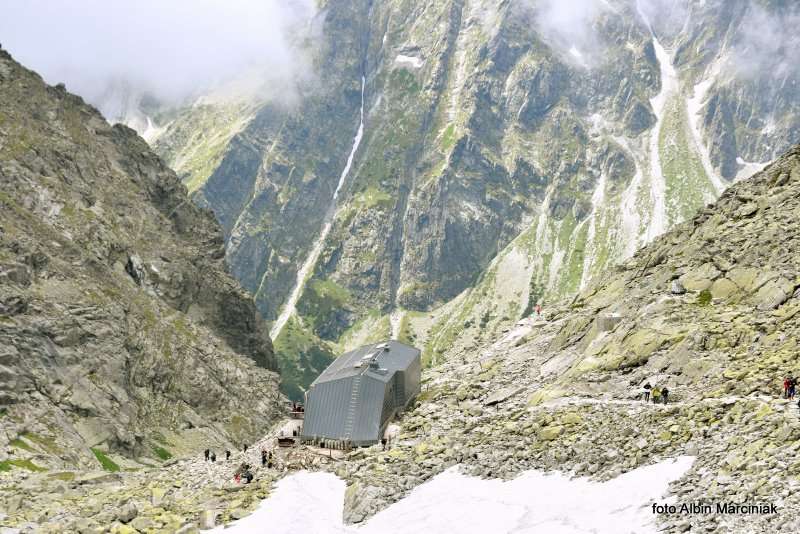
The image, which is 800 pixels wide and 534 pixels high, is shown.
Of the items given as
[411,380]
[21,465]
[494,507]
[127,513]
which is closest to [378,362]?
[411,380]

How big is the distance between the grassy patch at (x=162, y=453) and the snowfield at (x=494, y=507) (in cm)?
7262

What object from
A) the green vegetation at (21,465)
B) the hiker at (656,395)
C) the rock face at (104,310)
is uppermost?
the rock face at (104,310)

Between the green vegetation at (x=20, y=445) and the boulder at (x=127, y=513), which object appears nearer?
the boulder at (x=127, y=513)

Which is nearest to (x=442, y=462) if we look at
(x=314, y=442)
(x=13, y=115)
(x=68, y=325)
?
(x=314, y=442)

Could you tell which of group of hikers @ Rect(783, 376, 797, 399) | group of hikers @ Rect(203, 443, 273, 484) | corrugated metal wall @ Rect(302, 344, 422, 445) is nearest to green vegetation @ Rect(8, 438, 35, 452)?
corrugated metal wall @ Rect(302, 344, 422, 445)

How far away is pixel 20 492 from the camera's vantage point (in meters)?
61.1

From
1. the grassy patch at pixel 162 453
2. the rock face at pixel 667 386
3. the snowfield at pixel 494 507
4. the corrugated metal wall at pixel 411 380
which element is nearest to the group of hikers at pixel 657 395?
the rock face at pixel 667 386

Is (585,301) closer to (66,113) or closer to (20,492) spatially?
(20,492)

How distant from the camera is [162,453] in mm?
114750

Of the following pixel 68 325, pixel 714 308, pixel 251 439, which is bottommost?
pixel 714 308

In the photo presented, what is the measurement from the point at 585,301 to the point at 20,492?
55.1m

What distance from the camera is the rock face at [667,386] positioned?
98.7 feet

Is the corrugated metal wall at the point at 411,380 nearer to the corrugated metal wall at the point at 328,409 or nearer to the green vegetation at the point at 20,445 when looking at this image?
the corrugated metal wall at the point at 328,409

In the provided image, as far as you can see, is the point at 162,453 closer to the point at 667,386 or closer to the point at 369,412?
the point at 369,412
